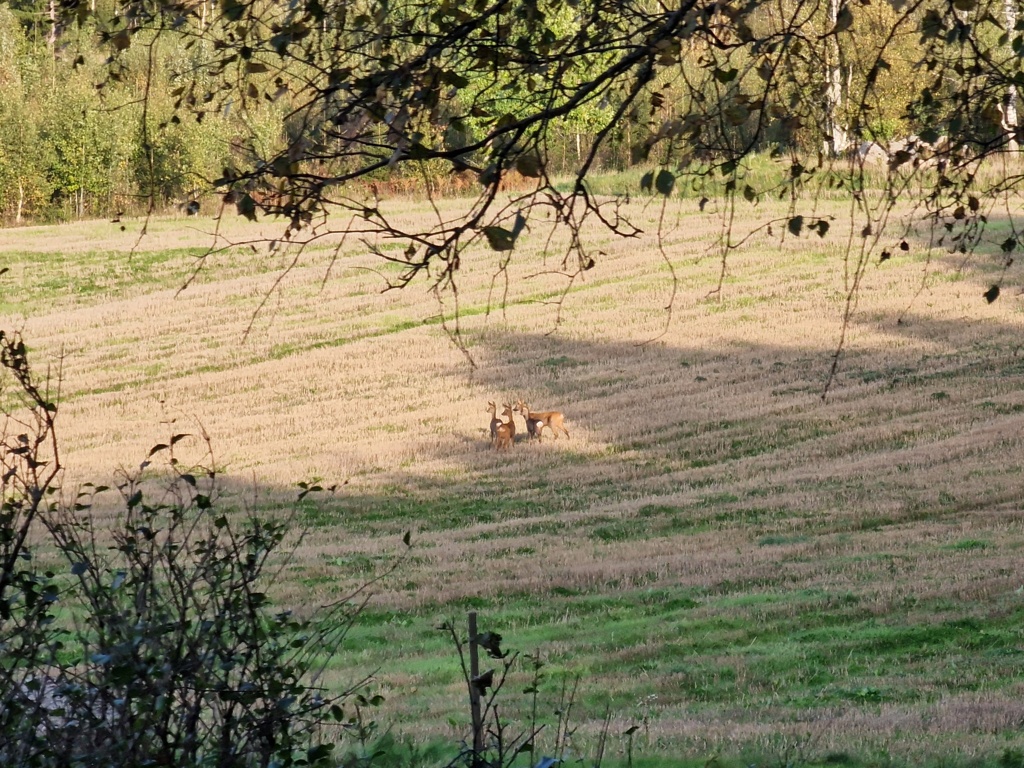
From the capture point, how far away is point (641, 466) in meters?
23.4

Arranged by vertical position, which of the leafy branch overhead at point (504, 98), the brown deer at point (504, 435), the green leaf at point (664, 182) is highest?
the leafy branch overhead at point (504, 98)

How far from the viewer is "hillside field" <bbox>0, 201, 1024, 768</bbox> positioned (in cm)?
952

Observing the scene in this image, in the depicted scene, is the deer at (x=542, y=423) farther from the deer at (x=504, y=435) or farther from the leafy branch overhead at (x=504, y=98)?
the leafy branch overhead at (x=504, y=98)

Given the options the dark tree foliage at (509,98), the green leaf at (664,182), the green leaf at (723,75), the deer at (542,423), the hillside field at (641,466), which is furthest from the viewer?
the deer at (542,423)

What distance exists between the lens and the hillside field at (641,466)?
9.52 m

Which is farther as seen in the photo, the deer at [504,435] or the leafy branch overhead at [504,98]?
the deer at [504,435]

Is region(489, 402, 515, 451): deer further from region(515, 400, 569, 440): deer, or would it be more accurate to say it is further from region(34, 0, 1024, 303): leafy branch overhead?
region(34, 0, 1024, 303): leafy branch overhead

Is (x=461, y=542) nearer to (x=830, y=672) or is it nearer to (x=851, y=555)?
(x=851, y=555)

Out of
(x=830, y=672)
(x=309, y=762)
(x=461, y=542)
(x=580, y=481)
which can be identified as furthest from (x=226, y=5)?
(x=580, y=481)

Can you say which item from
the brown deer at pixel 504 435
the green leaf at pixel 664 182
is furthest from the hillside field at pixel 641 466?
the green leaf at pixel 664 182

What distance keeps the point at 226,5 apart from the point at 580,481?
1880cm

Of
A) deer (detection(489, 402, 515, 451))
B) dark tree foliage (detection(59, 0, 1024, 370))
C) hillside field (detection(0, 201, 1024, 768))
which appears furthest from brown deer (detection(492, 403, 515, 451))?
dark tree foliage (detection(59, 0, 1024, 370))

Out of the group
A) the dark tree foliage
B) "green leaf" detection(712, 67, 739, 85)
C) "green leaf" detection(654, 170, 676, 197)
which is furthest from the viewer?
"green leaf" detection(712, 67, 739, 85)

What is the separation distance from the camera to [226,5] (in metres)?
4.27
